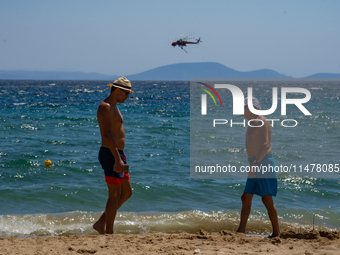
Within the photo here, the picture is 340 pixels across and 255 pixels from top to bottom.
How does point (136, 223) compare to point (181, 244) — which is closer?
point (181, 244)

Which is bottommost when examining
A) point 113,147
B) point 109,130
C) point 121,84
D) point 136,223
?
point 136,223

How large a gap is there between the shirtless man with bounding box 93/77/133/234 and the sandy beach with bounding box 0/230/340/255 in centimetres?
47

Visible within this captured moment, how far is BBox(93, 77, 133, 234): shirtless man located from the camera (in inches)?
186

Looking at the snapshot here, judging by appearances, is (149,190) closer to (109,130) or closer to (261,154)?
(261,154)

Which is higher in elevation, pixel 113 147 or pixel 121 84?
pixel 121 84

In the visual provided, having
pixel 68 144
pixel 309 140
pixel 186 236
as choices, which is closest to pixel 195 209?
pixel 186 236

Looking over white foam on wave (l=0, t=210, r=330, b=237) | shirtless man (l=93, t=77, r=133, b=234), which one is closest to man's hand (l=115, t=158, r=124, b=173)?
shirtless man (l=93, t=77, r=133, b=234)

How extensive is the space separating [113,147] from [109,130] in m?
0.21

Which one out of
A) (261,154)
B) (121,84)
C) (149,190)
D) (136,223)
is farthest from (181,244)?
(149,190)

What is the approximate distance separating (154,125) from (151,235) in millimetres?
14002

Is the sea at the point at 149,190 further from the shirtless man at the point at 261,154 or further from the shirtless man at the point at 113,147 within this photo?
the shirtless man at the point at 113,147

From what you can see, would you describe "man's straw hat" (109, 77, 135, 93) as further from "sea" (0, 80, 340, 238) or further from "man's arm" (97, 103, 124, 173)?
"sea" (0, 80, 340, 238)

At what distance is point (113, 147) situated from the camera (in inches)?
185

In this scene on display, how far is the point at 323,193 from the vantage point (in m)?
8.47
